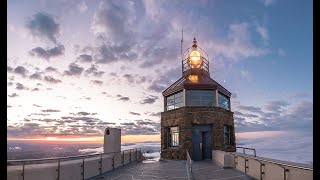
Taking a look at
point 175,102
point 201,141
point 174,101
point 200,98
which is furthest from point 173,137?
point 200,98

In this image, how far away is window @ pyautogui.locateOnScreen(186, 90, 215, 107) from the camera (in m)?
29.1

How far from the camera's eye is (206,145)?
92.7ft

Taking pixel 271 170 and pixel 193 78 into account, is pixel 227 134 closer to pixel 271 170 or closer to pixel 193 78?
pixel 193 78

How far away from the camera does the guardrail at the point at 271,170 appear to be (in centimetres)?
999

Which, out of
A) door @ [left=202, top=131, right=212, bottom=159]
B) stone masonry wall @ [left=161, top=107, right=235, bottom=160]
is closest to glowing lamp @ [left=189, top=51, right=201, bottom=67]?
stone masonry wall @ [left=161, top=107, right=235, bottom=160]

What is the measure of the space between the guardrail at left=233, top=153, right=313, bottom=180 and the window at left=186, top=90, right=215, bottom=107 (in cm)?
1037

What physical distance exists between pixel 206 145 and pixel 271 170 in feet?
50.8

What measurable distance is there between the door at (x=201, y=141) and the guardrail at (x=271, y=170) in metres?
8.50

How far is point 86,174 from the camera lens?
15.4 meters

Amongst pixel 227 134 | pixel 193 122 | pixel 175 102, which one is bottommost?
pixel 227 134
